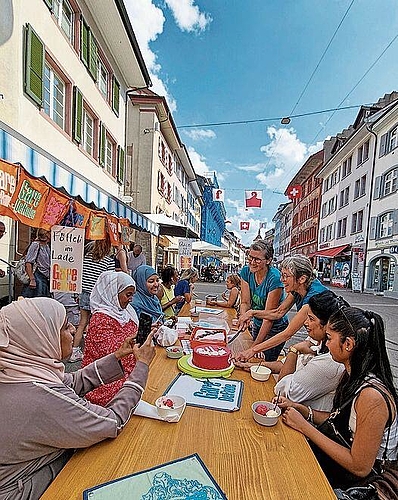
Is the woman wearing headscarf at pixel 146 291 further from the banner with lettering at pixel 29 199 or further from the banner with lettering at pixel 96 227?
the banner with lettering at pixel 96 227

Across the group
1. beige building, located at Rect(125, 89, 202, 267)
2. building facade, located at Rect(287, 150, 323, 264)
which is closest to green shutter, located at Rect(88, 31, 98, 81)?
beige building, located at Rect(125, 89, 202, 267)

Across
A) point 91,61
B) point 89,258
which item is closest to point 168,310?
point 89,258

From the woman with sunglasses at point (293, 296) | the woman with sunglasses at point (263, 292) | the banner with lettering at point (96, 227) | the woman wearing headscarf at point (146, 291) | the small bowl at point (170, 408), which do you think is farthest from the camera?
the banner with lettering at point (96, 227)

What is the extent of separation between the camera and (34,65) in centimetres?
584

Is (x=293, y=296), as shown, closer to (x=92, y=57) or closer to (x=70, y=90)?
(x=70, y=90)

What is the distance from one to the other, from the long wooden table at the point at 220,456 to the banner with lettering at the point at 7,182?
8.07 ft

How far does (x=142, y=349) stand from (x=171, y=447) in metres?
0.47

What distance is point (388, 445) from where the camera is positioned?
1554 mm

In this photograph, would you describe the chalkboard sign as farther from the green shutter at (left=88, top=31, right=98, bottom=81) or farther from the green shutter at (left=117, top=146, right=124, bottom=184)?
the green shutter at (left=88, top=31, right=98, bottom=81)

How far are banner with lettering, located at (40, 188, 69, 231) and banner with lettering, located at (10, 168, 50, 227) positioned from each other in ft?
0.24

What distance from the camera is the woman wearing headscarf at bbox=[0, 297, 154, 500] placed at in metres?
1.09

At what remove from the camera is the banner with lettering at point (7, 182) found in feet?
9.50

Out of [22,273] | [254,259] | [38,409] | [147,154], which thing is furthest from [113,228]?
[147,154]

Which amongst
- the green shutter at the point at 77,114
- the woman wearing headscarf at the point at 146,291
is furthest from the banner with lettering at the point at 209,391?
the green shutter at the point at 77,114
